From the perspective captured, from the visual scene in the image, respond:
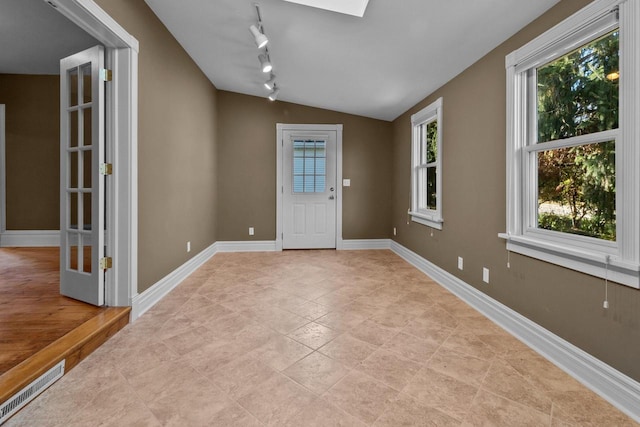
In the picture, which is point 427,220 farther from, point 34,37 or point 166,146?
point 34,37

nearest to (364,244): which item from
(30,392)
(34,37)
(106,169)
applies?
(106,169)

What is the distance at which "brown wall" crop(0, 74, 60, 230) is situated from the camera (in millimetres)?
4391

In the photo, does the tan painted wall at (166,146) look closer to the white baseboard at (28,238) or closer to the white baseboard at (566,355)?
the white baseboard at (28,238)

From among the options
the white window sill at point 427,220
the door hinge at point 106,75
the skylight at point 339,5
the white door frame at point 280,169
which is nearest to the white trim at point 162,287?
the white door frame at point 280,169

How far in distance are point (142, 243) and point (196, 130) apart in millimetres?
1870

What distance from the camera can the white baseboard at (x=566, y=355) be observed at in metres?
1.45

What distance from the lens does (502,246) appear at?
2.42 m

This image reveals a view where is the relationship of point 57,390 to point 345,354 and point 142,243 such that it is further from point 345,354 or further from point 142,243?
point 345,354

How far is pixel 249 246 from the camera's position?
198 inches

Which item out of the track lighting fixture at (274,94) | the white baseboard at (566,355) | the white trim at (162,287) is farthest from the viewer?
the track lighting fixture at (274,94)

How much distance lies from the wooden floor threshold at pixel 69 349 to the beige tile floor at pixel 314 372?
69mm

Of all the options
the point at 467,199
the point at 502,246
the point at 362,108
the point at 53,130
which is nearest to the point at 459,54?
the point at 467,199

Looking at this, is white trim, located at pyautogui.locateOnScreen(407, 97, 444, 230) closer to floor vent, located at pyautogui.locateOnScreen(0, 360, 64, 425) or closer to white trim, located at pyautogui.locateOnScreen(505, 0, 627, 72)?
white trim, located at pyautogui.locateOnScreen(505, 0, 627, 72)

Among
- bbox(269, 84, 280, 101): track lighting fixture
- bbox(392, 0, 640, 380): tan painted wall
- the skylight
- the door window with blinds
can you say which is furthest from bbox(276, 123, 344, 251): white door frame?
the skylight
